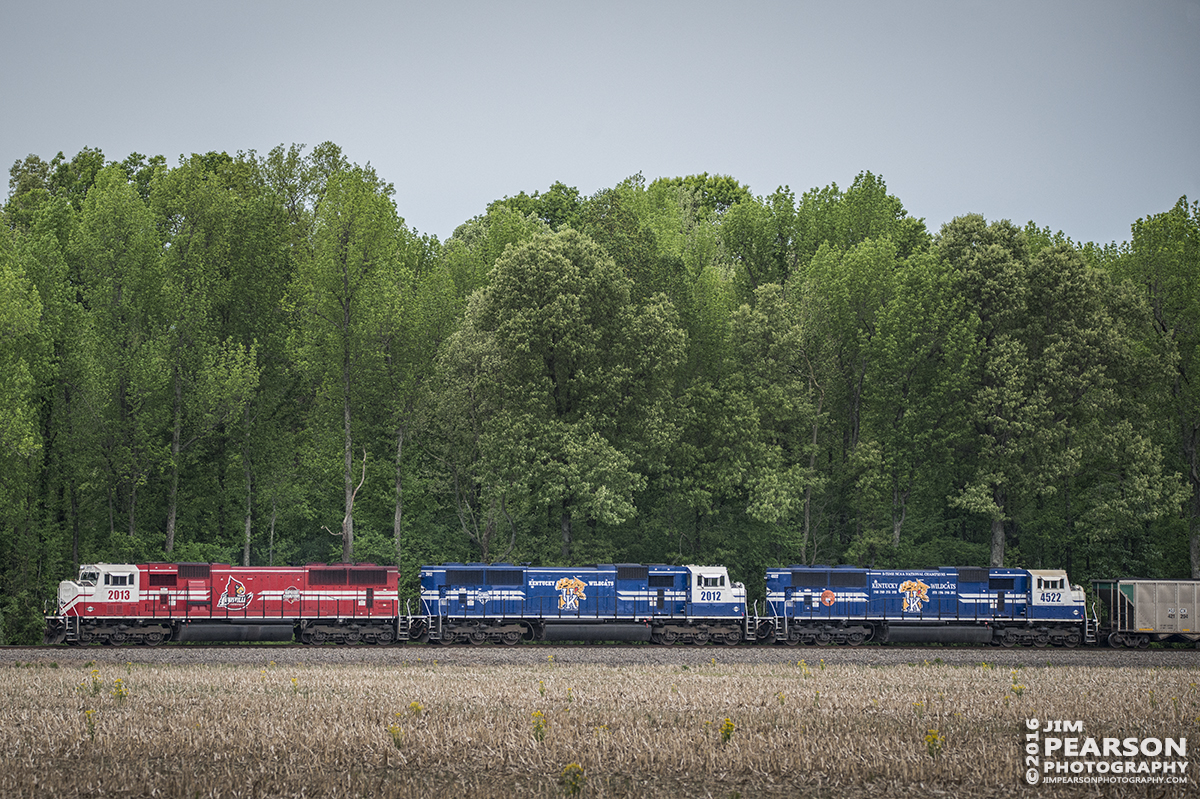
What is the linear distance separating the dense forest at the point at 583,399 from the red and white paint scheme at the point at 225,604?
755 centimetres

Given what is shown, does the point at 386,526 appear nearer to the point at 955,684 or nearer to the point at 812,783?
the point at 955,684

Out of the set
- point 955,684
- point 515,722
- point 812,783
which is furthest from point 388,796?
point 955,684

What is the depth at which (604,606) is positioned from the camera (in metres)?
37.7

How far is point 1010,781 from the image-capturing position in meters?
14.2

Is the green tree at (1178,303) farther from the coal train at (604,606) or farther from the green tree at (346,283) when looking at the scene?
the green tree at (346,283)

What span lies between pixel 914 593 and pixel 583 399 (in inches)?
673

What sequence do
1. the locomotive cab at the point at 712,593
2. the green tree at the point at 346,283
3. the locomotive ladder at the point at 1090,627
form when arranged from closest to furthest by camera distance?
1. the locomotive cab at the point at 712,593
2. the locomotive ladder at the point at 1090,627
3. the green tree at the point at 346,283

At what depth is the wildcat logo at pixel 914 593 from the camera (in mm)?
38594

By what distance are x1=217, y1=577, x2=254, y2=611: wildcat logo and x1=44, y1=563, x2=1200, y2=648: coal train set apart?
0.05 m

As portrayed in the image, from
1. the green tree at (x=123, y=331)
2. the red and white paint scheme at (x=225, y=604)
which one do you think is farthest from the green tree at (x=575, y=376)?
the green tree at (x=123, y=331)

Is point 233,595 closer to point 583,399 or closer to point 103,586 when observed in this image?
point 103,586

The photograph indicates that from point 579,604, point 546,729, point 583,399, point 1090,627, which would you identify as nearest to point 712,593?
point 579,604

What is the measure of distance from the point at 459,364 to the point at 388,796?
34443 millimetres

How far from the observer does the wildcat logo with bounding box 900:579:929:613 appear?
127ft
